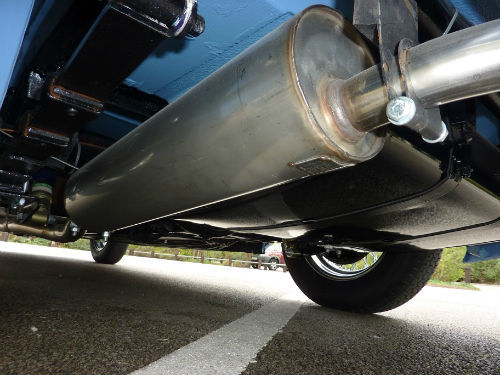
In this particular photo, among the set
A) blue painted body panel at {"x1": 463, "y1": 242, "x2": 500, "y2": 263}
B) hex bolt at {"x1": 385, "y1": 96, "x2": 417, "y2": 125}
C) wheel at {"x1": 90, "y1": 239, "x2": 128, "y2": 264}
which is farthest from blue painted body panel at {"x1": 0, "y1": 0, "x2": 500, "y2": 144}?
wheel at {"x1": 90, "y1": 239, "x2": 128, "y2": 264}

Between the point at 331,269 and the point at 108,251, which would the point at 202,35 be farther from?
the point at 108,251

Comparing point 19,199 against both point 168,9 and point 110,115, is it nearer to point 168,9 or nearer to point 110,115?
point 110,115

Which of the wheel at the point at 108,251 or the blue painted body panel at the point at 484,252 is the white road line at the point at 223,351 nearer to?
the blue painted body panel at the point at 484,252

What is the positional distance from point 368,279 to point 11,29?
1523 millimetres

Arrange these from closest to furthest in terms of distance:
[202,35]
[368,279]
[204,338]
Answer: [202,35] < [204,338] < [368,279]

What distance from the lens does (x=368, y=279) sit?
5.15ft

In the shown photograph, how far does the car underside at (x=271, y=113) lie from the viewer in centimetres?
47

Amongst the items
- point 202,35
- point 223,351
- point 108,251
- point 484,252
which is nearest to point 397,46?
point 202,35

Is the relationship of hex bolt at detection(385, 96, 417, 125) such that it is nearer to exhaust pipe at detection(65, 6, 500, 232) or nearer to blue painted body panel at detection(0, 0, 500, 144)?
exhaust pipe at detection(65, 6, 500, 232)

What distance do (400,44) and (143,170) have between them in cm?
53

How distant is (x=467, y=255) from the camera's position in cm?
174

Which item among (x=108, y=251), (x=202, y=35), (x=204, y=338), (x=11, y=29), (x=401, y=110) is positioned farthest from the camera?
(x=108, y=251)

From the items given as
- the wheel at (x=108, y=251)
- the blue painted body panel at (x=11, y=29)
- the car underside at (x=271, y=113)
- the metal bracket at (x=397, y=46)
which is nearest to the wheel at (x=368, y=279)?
the car underside at (x=271, y=113)

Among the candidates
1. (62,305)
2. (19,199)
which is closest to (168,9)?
(62,305)
